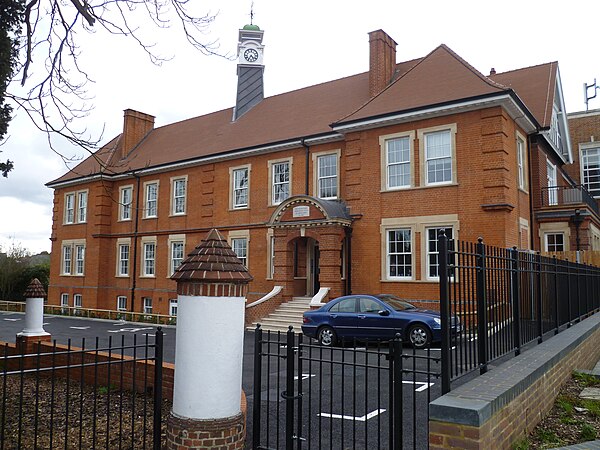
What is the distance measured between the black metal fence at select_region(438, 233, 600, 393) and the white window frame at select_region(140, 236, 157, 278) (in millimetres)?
22264

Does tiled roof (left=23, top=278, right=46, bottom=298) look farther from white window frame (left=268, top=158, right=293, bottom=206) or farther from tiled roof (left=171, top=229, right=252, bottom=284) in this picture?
white window frame (left=268, top=158, right=293, bottom=206)

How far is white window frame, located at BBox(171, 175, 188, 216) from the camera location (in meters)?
27.2

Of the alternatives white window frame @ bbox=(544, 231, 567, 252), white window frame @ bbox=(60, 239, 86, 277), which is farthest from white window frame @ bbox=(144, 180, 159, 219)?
white window frame @ bbox=(544, 231, 567, 252)

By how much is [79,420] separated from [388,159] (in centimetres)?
1491

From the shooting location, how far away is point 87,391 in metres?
8.44

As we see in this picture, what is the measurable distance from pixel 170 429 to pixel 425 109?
48.9 feet

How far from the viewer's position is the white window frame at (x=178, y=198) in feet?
89.2

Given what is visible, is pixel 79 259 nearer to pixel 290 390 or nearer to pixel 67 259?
pixel 67 259

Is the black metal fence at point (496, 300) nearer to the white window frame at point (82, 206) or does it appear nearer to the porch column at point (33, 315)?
the porch column at point (33, 315)

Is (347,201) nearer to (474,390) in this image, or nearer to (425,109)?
(425,109)

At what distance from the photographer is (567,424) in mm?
6117

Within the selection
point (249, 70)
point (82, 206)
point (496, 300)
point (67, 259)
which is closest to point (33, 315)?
point (496, 300)

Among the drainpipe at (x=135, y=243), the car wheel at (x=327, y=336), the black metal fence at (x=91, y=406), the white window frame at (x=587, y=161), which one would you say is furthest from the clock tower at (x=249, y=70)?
the black metal fence at (x=91, y=406)

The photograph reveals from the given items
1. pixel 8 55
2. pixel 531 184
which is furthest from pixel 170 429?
pixel 531 184
